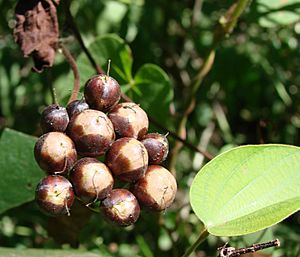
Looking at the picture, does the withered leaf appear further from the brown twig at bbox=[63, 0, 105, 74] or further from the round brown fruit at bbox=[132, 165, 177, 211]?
the round brown fruit at bbox=[132, 165, 177, 211]

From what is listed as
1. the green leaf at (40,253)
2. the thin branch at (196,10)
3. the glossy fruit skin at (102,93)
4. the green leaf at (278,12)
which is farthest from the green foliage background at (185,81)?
the glossy fruit skin at (102,93)

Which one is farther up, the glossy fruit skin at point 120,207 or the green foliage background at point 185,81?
the glossy fruit skin at point 120,207

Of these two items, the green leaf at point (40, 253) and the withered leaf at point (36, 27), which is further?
the withered leaf at point (36, 27)

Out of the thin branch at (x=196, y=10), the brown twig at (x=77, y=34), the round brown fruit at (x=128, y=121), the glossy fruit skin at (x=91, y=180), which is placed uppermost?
the round brown fruit at (x=128, y=121)

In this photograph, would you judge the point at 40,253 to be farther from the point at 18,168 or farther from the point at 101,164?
the point at 101,164

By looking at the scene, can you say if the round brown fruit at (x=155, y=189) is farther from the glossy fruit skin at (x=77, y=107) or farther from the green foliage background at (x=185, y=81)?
the green foliage background at (x=185, y=81)

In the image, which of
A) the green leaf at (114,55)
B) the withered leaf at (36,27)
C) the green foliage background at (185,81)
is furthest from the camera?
the green foliage background at (185,81)

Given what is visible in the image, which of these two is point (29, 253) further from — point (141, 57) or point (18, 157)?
point (141, 57)

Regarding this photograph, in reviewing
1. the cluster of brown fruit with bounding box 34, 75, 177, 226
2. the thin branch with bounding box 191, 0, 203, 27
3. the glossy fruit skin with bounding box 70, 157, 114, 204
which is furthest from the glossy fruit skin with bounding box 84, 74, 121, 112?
the thin branch with bounding box 191, 0, 203, 27
